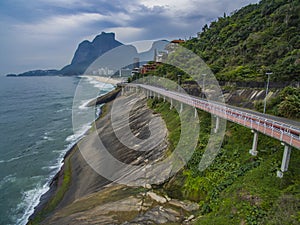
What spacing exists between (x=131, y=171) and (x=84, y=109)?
50232 millimetres

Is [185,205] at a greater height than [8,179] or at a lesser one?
greater

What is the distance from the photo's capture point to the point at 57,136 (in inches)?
1554

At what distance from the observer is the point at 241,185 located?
11.8m

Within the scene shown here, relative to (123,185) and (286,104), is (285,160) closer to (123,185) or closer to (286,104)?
(286,104)

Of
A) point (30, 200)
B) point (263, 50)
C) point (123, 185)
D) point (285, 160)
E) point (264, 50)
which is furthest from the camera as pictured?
point (263, 50)

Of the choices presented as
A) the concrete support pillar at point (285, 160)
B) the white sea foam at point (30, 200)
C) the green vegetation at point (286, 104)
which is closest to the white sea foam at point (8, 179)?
the white sea foam at point (30, 200)

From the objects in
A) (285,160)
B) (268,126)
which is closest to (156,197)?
(285,160)

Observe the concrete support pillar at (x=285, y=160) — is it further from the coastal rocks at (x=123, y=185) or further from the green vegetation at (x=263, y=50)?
the green vegetation at (x=263, y=50)

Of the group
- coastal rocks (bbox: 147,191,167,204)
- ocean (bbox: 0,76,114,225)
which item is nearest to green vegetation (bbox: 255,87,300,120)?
coastal rocks (bbox: 147,191,167,204)

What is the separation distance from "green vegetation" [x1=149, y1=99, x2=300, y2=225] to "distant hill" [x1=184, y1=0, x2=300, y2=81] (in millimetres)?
16342

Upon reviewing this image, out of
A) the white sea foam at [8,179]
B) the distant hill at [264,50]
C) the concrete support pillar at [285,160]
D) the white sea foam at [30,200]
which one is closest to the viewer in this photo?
the concrete support pillar at [285,160]

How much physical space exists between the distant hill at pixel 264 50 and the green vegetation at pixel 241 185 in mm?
16342

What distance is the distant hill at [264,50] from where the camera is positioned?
28625 millimetres

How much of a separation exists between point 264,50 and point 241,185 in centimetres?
3365
